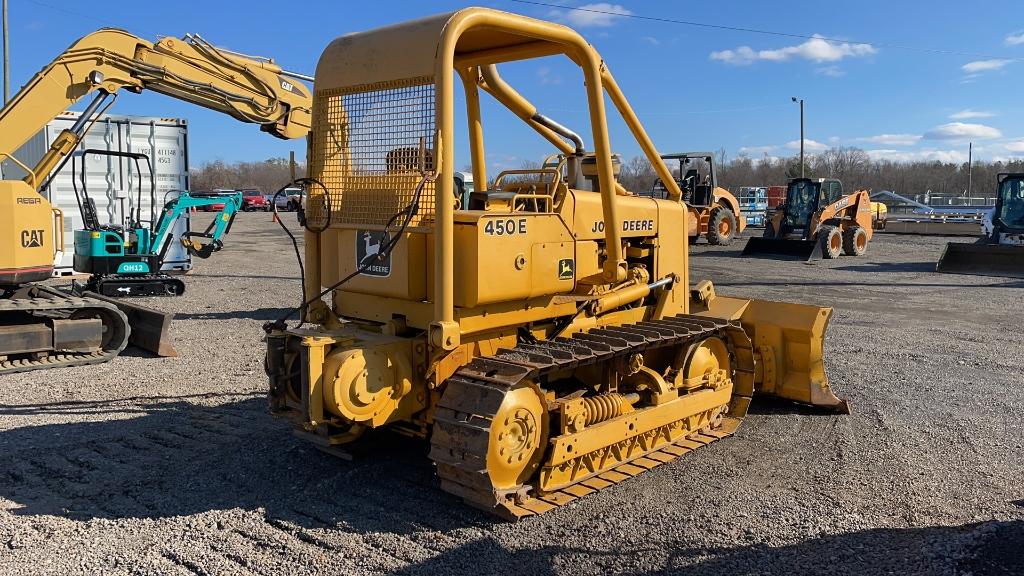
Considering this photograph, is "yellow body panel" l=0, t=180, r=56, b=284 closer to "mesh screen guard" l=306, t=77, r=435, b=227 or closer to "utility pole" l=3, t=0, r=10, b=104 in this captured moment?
"mesh screen guard" l=306, t=77, r=435, b=227

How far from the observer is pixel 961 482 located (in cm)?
549

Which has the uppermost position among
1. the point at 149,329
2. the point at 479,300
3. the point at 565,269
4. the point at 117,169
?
the point at 117,169

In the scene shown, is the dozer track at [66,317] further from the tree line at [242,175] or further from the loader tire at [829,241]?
the tree line at [242,175]

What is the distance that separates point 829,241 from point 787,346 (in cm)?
1604

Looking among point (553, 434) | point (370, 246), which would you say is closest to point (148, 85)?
point (370, 246)

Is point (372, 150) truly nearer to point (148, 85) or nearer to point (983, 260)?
point (148, 85)

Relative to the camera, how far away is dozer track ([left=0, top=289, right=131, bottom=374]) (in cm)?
886

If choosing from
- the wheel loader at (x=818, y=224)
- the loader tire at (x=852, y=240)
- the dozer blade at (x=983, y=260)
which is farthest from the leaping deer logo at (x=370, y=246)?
the loader tire at (x=852, y=240)

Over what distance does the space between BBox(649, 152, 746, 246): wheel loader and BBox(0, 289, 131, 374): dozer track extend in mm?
17913

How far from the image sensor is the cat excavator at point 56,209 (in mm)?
8867

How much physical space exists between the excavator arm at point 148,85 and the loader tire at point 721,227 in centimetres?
1669

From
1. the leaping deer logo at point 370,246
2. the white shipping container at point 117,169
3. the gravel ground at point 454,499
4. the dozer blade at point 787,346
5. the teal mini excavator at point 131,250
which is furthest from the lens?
the white shipping container at point 117,169

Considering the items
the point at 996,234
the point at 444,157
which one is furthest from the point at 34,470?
the point at 996,234

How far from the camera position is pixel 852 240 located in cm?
2284
